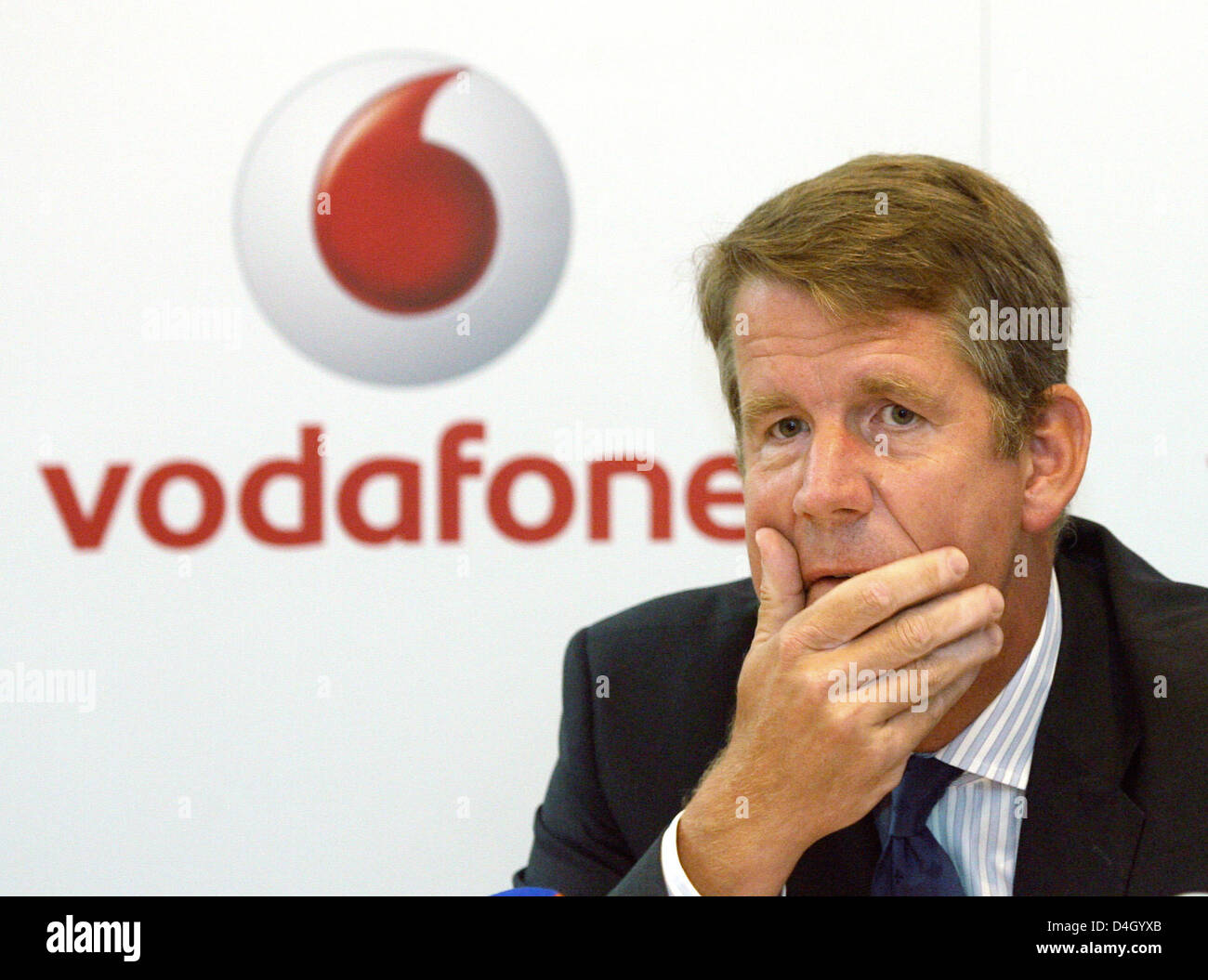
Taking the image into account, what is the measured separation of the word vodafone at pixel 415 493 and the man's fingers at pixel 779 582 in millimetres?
844

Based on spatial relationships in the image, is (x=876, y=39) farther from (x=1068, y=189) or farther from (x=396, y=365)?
(x=396, y=365)

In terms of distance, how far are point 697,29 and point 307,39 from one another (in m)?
0.73

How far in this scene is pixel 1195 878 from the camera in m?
1.43

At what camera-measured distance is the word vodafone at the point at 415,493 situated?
235 cm

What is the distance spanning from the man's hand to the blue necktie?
0.57ft

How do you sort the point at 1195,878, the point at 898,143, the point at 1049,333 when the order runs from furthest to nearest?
1. the point at 898,143
2. the point at 1049,333
3. the point at 1195,878

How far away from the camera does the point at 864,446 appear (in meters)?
1.50

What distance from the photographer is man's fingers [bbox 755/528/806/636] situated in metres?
1.48

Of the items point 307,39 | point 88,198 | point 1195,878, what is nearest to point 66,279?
point 88,198

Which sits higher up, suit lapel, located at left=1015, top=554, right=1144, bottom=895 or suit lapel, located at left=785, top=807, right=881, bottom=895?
suit lapel, located at left=1015, top=554, right=1144, bottom=895

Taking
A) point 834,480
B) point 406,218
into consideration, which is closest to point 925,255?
point 834,480

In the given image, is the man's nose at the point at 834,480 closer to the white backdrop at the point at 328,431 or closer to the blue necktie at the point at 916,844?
the blue necktie at the point at 916,844

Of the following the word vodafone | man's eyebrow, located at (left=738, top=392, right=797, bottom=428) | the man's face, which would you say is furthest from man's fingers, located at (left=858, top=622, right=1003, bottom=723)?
the word vodafone

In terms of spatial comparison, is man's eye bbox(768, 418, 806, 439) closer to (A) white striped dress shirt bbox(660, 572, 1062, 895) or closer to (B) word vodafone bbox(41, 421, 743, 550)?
(A) white striped dress shirt bbox(660, 572, 1062, 895)
